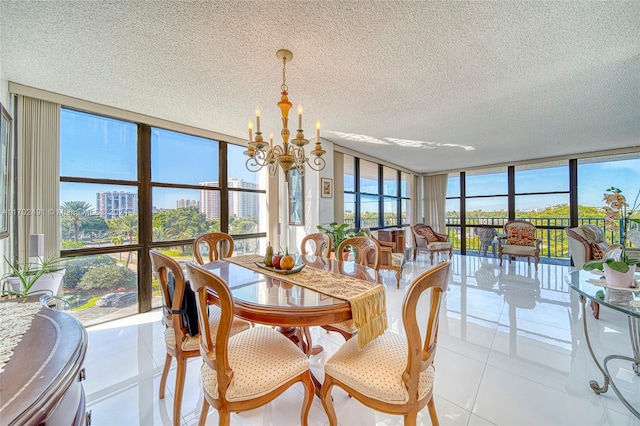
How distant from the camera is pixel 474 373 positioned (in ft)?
6.02

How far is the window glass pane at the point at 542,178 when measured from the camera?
5629mm

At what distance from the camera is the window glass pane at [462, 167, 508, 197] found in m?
6.44

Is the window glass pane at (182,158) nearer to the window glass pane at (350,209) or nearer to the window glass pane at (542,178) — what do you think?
the window glass pane at (350,209)

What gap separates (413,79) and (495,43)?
64 cm

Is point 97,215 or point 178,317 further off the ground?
point 97,215

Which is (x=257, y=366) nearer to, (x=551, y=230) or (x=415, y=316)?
(x=415, y=316)

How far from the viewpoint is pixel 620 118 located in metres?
3.26

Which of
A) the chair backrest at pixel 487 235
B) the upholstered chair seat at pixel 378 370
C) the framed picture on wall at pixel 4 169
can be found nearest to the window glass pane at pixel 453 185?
the chair backrest at pixel 487 235

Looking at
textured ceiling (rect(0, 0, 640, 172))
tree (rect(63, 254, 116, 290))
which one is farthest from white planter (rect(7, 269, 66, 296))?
textured ceiling (rect(0, 0, 640, 172))

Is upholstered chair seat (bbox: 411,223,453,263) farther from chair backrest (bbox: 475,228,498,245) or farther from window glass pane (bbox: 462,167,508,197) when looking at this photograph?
window glass pane (bbox: 462,167,508,197)

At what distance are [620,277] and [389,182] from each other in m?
4.79

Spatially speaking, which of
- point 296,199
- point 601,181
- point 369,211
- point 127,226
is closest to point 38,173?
point 127,226

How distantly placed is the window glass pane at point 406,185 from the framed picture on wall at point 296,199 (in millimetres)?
3621

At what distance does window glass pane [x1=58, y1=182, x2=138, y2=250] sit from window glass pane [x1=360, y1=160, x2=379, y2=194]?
3986mm
